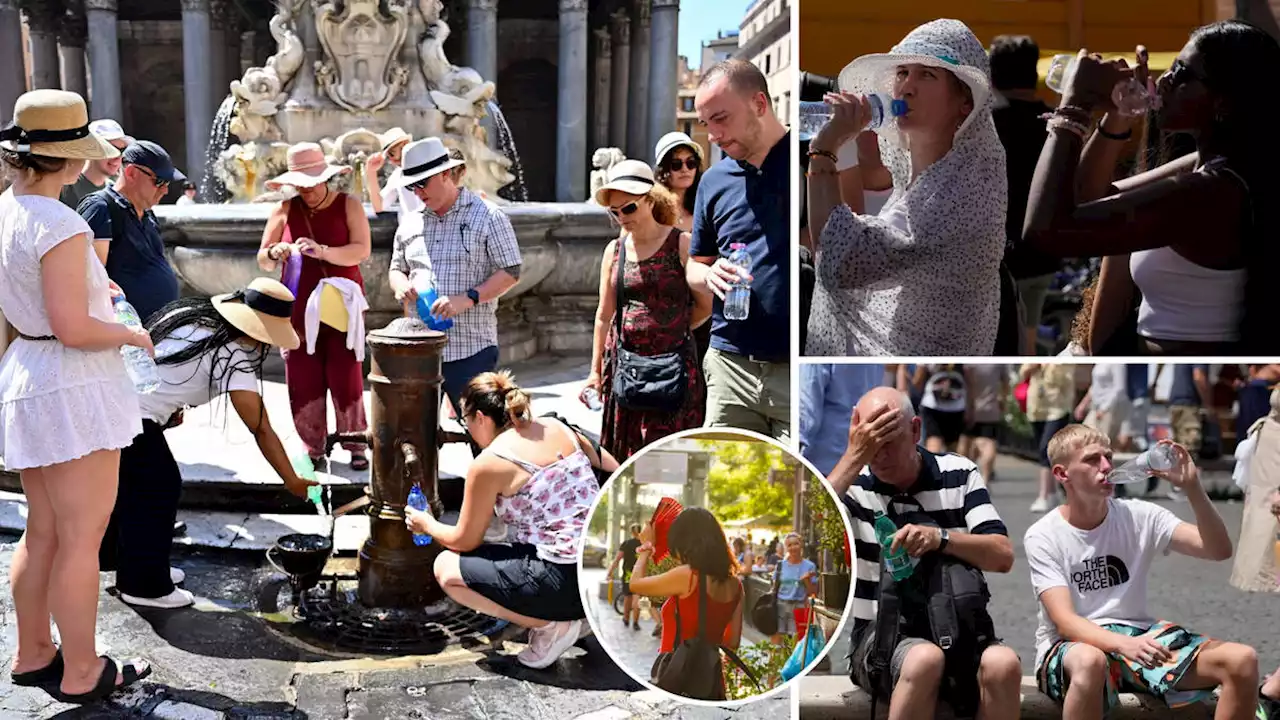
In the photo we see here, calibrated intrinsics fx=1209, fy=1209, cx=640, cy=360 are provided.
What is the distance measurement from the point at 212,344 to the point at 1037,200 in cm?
250

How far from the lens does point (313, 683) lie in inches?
133

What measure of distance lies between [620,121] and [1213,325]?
22012 mm

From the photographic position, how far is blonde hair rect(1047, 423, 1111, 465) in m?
2.58

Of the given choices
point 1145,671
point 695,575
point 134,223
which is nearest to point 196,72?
point 134,223

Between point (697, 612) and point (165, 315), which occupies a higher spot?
point (165, 315)

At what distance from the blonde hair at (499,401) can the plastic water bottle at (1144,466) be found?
1549mm

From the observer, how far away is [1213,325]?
8.30 ft

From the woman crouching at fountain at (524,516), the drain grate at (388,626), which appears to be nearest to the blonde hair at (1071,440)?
the woman crouching at fountain at (524,516)

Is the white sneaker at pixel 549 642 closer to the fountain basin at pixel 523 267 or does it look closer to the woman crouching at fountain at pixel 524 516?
the woman crouching at fountain at pixel 524 516

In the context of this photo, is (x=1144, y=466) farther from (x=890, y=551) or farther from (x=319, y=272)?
(x=319, y=272)

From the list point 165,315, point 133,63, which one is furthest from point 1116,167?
point 133,63

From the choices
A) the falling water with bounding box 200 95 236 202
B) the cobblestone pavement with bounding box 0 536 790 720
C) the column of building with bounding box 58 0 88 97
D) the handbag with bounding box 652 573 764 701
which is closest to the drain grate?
the cobblestone pavement with bounding box 0 536 790 720

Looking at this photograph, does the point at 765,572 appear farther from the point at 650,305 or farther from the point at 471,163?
the point at 471,163

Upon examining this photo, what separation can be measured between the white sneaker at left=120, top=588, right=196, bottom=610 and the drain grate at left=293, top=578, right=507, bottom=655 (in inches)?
14.3
